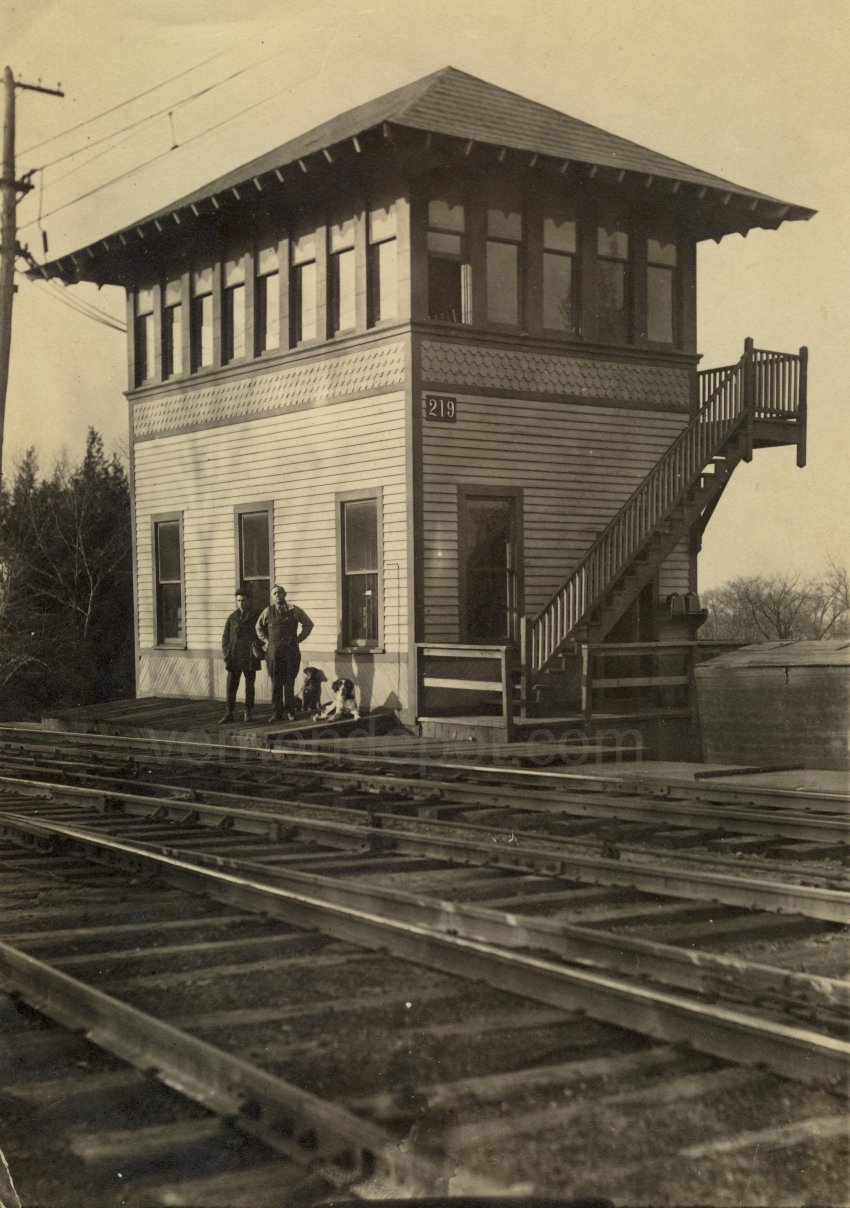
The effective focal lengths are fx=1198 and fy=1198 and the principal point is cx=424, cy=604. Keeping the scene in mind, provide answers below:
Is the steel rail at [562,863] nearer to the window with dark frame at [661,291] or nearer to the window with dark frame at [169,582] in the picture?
the window with dark frame at [661,291]

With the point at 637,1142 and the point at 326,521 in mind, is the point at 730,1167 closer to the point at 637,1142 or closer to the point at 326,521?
the point at 637,1142

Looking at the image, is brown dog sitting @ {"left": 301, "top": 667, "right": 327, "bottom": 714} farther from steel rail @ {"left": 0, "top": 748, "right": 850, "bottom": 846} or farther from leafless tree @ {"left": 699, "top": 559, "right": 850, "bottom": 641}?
leafless tree @ {"left": 699, "top": 559, "right": 850, "bottom": 641}

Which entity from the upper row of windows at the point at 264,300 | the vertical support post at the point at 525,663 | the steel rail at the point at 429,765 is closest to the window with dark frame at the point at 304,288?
the upper row of windows at the point at 264,300

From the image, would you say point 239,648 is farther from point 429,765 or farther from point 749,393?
point 749,393

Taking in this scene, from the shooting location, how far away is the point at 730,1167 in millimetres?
3291

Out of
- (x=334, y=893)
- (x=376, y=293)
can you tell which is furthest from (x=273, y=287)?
(x=334, y=893)

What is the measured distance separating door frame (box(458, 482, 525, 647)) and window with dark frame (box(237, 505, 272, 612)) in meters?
4.04

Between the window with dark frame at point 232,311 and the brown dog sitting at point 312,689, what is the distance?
5852 millimetres

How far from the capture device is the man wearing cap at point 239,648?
17.4m

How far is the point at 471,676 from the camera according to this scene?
17.0 metres

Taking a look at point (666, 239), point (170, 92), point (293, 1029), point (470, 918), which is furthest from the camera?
point (666, 239)

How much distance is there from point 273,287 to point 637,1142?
17.6 metres

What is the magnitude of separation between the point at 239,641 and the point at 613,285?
7.91m

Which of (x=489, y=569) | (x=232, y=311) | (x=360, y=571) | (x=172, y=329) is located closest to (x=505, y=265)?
(x=489, y=569)
